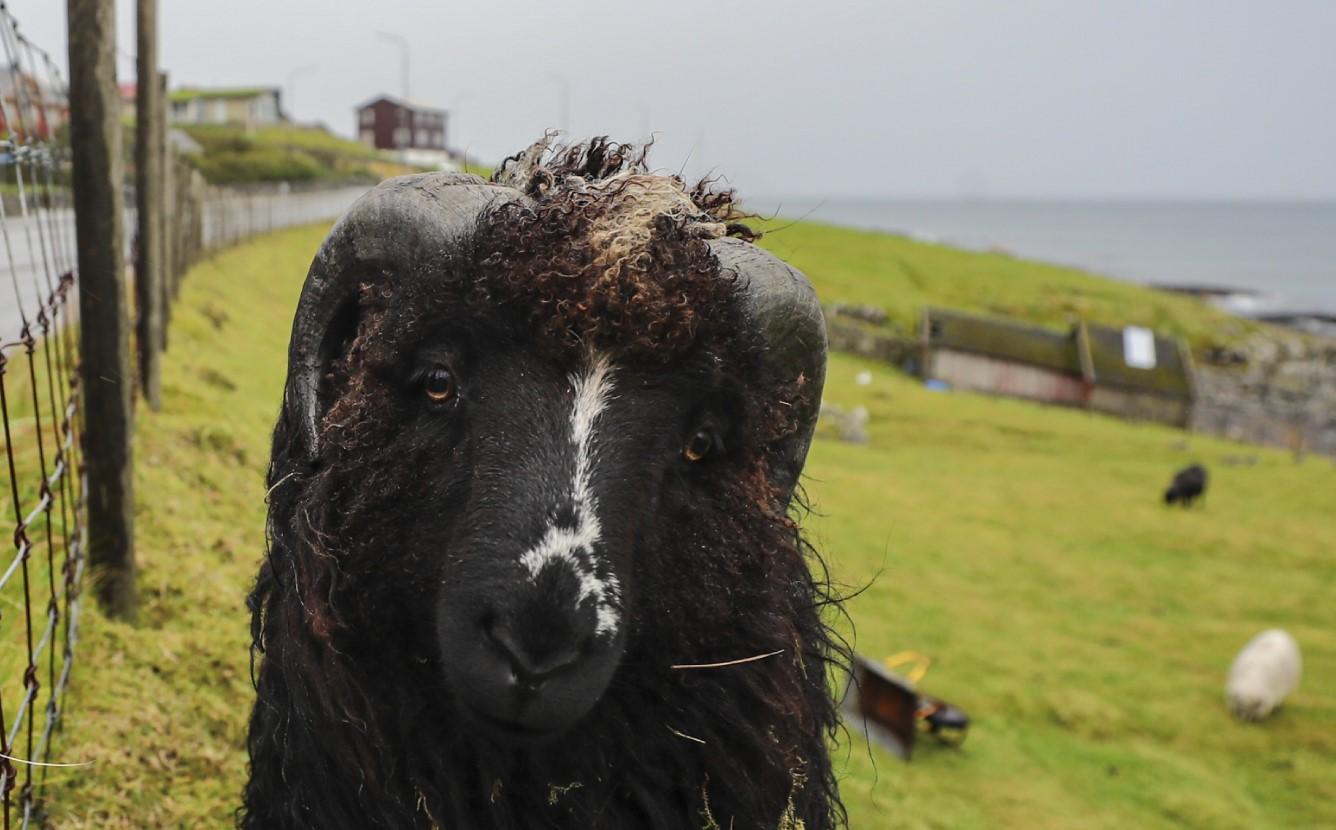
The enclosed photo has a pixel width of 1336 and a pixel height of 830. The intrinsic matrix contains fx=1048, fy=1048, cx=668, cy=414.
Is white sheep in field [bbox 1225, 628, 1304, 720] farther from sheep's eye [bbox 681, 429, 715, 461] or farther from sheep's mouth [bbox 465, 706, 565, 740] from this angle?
sheep's mouth [bbox 465, 706, 565, 740]

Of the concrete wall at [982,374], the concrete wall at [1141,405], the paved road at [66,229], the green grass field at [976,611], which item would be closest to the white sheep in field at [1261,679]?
the green grass field at [976,611]

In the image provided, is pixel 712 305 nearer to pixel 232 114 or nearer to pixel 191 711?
pixel 191 711

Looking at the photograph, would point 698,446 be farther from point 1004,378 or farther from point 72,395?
point 1004,378

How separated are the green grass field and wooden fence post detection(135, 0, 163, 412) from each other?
52 centimetres

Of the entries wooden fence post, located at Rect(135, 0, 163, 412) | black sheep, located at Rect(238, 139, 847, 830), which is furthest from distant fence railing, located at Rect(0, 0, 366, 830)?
black sheep, located at Rect(238, 139, 847, 830)

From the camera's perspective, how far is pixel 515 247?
217 cm

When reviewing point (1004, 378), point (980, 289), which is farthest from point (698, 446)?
point (980, 289)

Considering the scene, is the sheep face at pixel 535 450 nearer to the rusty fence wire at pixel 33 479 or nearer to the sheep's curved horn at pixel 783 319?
the sheep's curved horn at pixel 783 319

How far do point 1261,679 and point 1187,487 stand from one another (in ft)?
33.8

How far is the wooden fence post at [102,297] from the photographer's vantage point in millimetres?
3893

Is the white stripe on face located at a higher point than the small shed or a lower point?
higher

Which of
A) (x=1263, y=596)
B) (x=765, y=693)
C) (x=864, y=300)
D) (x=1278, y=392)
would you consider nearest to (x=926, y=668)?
(x=1263, y=596)

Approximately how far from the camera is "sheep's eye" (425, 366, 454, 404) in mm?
2205

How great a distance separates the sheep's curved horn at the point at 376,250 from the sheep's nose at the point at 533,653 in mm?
733
